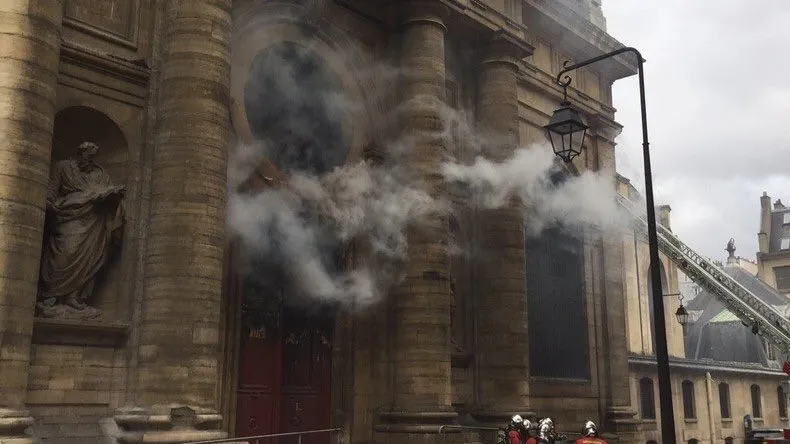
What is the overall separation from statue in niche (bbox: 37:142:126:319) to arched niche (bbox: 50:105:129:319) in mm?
149

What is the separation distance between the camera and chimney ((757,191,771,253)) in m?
68.2

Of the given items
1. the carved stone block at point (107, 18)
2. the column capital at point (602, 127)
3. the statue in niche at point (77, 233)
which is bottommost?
the statue in niche at point (77, 233)

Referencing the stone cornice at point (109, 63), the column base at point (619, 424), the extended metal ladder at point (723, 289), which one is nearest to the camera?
the stone cornice at point (109, 63)

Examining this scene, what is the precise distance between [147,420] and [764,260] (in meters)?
67.6

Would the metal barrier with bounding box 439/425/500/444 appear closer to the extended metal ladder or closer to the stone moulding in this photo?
the stone moulding

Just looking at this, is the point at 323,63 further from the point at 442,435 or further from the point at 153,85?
the point at 442,435

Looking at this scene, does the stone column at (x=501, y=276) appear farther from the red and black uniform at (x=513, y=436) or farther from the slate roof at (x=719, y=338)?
the slate roof at (x=719, y=338)

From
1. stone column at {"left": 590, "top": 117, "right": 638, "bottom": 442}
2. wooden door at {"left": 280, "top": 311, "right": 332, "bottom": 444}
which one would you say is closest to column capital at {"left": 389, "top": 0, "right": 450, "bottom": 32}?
wooden door at {"left": 280, "top": 311, "right": 332, "bottom": 444}

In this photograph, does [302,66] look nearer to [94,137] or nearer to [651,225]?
[94,137]

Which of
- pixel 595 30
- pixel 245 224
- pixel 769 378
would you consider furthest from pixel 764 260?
pixel 245 224

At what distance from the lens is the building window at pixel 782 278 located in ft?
216

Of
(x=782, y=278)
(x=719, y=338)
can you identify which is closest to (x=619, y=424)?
(x=719, y=338)

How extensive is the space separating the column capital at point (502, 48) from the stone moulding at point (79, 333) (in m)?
10.2

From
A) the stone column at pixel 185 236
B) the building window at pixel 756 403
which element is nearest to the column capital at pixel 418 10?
the stone column at pixel 185 236
